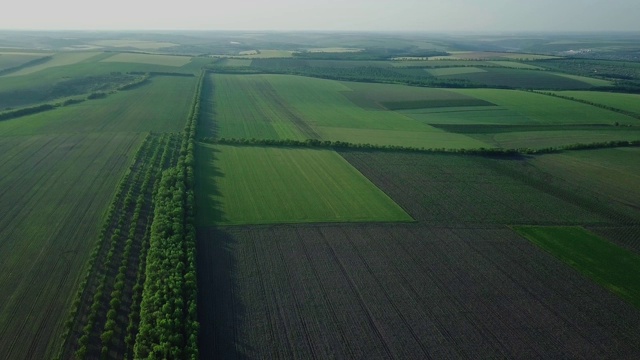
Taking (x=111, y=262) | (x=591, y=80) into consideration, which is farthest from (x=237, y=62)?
(x=111, y=262)

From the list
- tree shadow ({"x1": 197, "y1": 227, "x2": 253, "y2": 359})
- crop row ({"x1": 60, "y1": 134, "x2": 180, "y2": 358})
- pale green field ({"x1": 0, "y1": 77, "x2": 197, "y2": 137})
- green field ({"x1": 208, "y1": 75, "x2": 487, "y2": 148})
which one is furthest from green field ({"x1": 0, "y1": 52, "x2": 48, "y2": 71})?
tree shadow ({"x1": 197, "y1": 227, "x2": 253, "y2": 359})

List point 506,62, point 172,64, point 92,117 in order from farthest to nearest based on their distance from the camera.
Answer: point 506,62
point 172,64
point 92,117

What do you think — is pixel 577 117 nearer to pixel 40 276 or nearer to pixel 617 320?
pixel 617 320

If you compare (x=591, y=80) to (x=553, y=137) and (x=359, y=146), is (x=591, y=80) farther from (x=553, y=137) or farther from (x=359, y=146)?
(x=359, y=146)

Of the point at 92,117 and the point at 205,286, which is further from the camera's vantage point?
the point at 92,117

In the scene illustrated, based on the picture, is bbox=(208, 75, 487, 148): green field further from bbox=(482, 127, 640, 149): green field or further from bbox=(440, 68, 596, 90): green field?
bbox=(440, 68, 596, 90): green field

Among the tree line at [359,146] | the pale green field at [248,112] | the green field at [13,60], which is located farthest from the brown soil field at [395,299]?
the green field at [13,60]

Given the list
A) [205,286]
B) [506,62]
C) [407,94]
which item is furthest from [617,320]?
[506,62]
